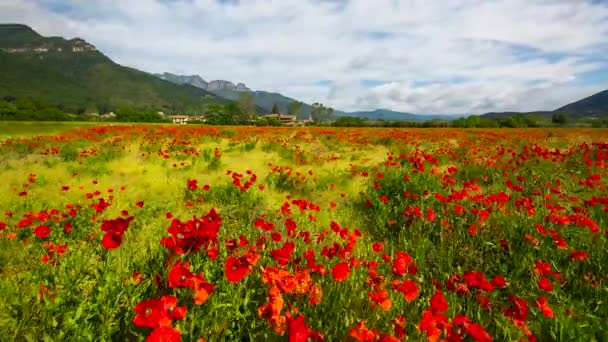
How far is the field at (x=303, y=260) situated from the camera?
1615 millimetres

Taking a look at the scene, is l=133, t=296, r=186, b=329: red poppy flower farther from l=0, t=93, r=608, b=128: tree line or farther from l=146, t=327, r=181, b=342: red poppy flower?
l=0, t=93, r=608, b=128: tree line

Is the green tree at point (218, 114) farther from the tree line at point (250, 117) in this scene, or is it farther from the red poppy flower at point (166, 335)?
the red poppy flower at point (166, 335)

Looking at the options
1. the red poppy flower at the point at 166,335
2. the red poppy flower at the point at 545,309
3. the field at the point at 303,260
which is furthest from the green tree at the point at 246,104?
the red poppy flower at the point at 166,335

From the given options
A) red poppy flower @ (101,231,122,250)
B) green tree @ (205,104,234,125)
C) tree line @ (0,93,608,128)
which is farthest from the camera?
green tree @ (205,104,234,125)

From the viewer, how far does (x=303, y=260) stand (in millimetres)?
2496

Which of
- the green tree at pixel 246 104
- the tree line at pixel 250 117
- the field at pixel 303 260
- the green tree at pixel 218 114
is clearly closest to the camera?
the field at pixel 303 260

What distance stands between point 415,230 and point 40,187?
791cm

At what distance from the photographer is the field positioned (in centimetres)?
162

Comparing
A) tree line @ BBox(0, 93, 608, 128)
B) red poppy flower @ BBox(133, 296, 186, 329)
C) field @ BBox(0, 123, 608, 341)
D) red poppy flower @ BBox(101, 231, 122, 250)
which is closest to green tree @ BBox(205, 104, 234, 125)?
tree line @ BBox(0, 93, 608, 128)

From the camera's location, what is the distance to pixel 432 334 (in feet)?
4.55

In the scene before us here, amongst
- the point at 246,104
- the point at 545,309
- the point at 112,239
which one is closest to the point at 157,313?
the point at 112,239

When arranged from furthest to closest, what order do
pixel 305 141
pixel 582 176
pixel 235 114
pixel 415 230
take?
1. pixel 235 114
2. pixel 305 141
3. pixel 582 176
4. pixel 415 230

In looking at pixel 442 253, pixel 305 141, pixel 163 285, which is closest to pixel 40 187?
pixel 163 285

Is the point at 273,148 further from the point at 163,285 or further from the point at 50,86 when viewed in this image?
the point at 50,86
